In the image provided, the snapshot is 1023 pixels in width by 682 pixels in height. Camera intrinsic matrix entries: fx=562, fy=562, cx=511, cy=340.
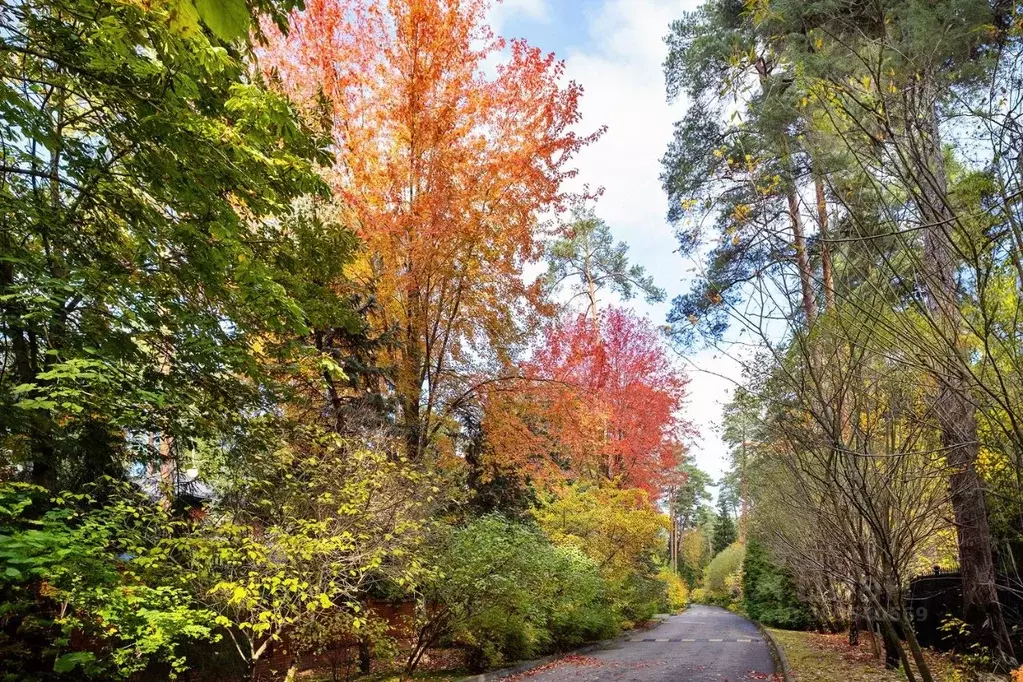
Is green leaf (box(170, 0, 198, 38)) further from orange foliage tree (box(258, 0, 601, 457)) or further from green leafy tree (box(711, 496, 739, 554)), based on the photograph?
green leafy tree (box(711, 496, 739, 554))

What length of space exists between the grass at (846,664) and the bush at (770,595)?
22.1ft

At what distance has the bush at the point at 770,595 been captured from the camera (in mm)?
22203

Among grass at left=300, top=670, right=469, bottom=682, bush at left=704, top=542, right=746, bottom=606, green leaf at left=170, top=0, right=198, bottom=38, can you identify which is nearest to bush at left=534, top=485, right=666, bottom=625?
grass at left=300, top=670, right=469, bottom=682

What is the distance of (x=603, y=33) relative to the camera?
4906mm

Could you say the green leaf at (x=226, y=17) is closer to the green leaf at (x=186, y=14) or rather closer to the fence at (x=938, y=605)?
the green leaf at (x=186, y=14)

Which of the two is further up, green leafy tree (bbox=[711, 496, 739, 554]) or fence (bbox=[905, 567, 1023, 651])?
green leafy tree (bbox=[711, 496, 739, 554])

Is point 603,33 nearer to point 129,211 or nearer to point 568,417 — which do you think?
point 129,211

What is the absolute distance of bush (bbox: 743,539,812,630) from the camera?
2220 cm

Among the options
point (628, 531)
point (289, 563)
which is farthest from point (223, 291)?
point (628, 531)

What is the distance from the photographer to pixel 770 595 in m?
24.6

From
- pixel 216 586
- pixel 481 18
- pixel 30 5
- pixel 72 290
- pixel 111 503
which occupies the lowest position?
pixel 216 586

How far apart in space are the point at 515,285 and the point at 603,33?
6378 millimetres

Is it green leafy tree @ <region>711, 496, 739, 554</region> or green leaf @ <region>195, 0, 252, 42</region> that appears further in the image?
green leafy tree @ <region>711, 496, 739, 554</region>

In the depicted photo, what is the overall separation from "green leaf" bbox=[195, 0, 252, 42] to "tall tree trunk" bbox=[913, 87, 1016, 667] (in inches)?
120
